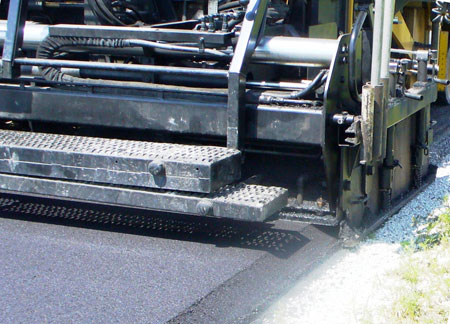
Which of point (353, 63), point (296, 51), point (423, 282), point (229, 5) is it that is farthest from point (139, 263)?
point (229, 5)

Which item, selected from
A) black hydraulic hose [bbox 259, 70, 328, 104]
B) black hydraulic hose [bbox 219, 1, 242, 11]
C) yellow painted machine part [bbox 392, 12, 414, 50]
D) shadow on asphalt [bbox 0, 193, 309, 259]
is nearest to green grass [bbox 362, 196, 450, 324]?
shadow on asphalt [bbox 0, 193, 309, 259]

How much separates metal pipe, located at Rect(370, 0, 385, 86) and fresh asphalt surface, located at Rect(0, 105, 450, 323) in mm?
980

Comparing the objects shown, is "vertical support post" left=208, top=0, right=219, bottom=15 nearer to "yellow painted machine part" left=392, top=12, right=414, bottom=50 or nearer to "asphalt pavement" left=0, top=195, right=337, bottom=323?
"asphalt pavement" left=0, top=195, right=337, bottom=323

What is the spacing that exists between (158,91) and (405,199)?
2.08m

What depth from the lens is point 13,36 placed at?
16.4 feet

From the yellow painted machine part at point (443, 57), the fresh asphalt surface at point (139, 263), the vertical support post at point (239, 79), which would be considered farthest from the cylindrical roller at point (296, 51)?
the yellow painted machine part at point (443, 57)

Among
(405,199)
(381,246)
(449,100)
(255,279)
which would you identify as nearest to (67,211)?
(255,279)

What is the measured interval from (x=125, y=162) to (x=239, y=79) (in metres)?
0.77

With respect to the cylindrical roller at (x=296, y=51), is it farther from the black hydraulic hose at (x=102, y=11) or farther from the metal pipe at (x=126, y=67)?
the black hydraulic hose at (x=102, y=11)

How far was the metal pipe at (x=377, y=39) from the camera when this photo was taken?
4090 mm

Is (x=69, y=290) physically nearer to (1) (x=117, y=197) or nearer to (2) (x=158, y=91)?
(1) (x=117, y=197)

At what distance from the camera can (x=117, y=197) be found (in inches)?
165

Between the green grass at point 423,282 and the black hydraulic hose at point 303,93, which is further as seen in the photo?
the black hydraulic hose at point 303,93

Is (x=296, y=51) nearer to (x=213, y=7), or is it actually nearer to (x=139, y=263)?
(x=213, y=7)
